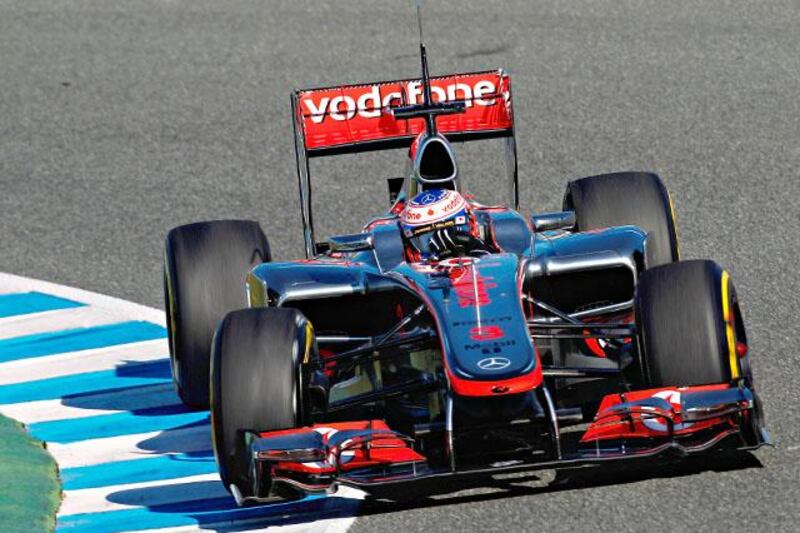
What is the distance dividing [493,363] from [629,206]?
223 cm

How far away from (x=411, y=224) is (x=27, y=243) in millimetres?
4808

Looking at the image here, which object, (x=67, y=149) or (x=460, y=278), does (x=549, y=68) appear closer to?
(x=67, y=149)

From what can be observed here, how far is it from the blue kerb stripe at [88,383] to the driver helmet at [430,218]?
2028 millimetres

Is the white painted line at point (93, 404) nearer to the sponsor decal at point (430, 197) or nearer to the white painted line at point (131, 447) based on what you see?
the white painted line at point (131, 447)

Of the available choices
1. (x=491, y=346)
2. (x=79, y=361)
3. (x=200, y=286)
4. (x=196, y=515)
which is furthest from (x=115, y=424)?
Answer: (x=491, y=346)

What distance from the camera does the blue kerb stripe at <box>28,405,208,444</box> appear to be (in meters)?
9.74

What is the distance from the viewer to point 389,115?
35.4ft

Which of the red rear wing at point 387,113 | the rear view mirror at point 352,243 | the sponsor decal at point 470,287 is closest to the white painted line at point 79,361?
the red rear wing at point 387,113

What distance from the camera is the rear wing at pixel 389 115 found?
35.2ft

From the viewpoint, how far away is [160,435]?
31.7 feet

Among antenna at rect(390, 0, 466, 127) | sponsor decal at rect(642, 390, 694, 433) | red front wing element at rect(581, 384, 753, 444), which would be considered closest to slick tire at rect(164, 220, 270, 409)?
antenna at rect(390, 0, 466, 127)

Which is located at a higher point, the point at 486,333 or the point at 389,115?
the point at 389,115

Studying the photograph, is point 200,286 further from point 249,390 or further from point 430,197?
point 249,390

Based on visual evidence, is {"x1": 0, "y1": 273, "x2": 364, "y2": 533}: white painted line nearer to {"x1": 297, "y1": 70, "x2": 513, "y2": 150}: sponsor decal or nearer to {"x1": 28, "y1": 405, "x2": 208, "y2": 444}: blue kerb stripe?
{"x1": 28, "y1": 405, "x2": 208, "y2": 444}: blue kerb stripe
